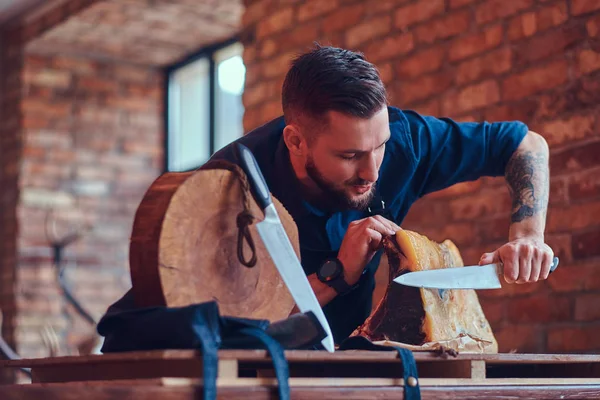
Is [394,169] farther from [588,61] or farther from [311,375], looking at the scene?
[588,61]

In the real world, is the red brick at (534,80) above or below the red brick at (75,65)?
below

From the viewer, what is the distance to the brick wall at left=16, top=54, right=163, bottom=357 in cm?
576

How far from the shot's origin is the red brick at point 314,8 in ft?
12.3

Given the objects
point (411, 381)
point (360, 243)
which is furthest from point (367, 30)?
point (411, 381)

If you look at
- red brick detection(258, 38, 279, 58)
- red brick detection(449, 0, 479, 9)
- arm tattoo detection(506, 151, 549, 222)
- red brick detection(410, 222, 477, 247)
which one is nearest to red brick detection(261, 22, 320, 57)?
red brick detection(258, 38, 279, 58)

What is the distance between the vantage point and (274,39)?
13.1 feet

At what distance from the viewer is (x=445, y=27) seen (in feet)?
10.5

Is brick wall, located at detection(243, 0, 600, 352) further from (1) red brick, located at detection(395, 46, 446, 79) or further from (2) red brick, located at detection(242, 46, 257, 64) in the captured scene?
(2) red brick, located at detection(242, 46, 257, 64)

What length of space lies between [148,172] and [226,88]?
2.76 feet

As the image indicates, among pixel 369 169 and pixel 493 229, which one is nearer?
pixel 369 169

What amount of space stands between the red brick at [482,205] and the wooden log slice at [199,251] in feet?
5.00

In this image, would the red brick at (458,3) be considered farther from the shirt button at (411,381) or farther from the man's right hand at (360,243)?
the shirt button at (411,381)

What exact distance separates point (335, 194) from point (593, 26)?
120cm

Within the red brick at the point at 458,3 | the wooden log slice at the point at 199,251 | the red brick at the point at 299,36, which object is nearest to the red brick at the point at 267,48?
the red brick at the point at 299,36
